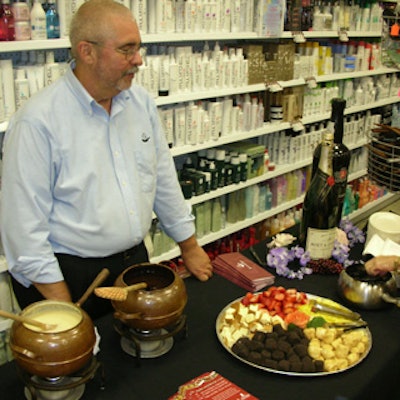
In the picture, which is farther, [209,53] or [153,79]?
[209,53]

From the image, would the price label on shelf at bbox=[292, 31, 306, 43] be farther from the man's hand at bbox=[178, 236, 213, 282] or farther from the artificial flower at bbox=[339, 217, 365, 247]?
the man's hand at bbox=[178, 236, 213, 282]

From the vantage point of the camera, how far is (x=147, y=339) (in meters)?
1.44

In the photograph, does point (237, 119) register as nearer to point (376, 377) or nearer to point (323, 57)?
point (323, 57)

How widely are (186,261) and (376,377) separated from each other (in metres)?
0.82

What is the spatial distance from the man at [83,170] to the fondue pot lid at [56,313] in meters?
0.38

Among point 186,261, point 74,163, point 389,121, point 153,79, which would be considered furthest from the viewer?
point 389,121

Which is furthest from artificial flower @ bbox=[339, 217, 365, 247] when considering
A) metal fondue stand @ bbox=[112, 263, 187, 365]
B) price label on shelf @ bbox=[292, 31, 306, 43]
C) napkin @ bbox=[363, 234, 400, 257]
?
price label on shelf @ bbox=[292, 31, 306, 43]

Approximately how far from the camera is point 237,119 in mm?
3758

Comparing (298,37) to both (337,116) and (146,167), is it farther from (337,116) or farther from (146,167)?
(146,167)

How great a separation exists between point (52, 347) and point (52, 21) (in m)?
1.82

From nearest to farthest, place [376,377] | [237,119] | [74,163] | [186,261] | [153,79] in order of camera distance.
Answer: [376,377], [74,163], [186,261], [153,79], [237,119]

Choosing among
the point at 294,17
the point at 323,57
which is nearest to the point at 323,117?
the point at 323,57

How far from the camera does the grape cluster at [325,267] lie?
198 cm

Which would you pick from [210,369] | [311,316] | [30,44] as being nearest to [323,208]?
[311,316]
